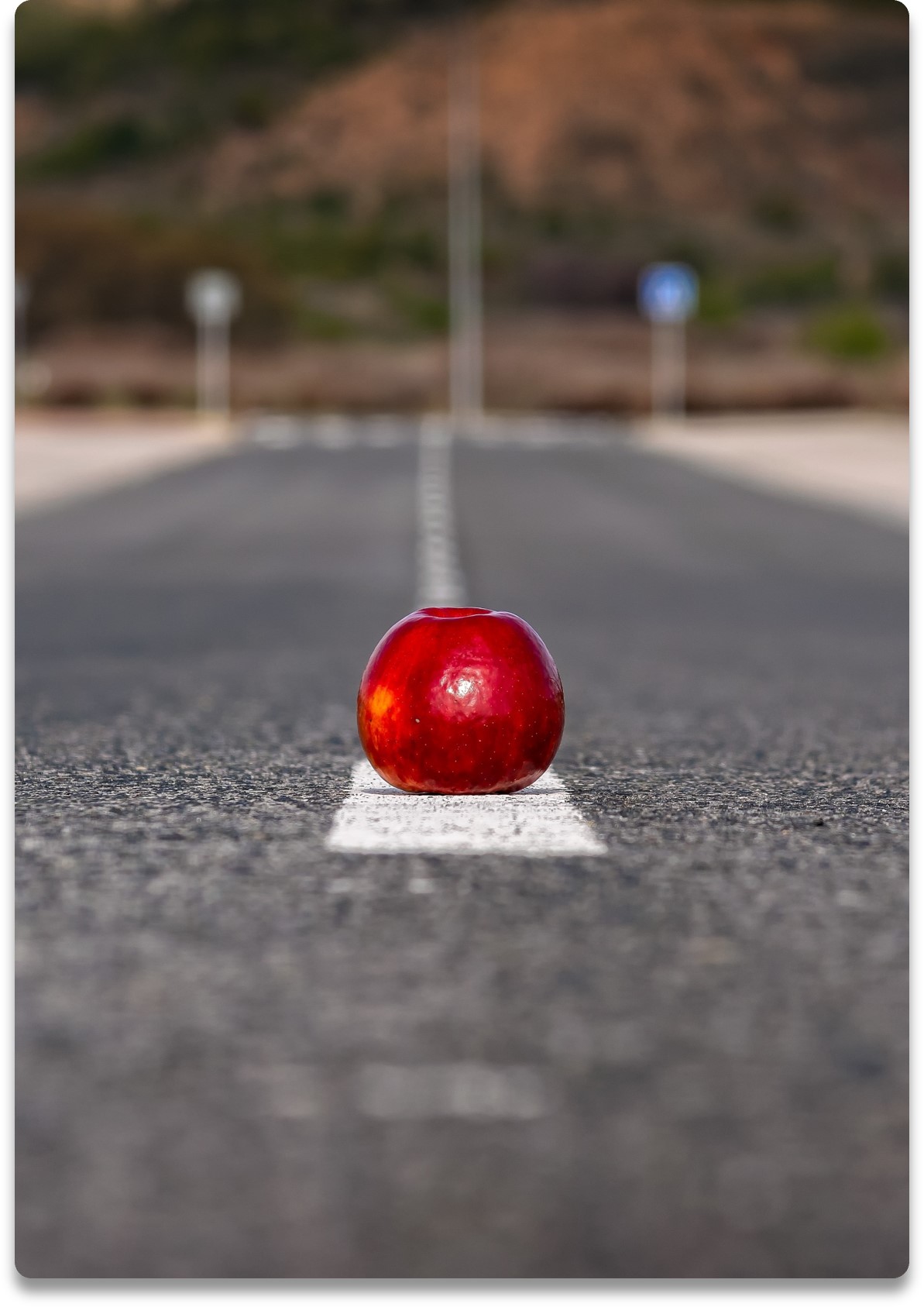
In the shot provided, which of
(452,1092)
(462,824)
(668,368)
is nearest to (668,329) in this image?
(668,368)

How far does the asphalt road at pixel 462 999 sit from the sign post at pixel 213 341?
179 feet

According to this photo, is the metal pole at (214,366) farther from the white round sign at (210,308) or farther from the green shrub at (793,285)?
the green shrub at (793,285)

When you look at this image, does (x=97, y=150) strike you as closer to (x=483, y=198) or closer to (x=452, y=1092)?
(x=483, y=198)

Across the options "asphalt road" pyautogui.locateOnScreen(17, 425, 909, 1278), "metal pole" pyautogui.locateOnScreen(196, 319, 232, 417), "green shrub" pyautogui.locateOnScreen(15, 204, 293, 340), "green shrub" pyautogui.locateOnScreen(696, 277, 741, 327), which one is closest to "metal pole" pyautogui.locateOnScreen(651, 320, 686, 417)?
"green shrub" pyautogui.locateOnScreen(696, 277, 741, 327)

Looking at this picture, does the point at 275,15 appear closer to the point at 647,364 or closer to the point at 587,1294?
the point at 647,364

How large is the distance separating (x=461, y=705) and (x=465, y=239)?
11064 centimetres

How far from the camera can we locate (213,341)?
313 feet

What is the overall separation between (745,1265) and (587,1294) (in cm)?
26

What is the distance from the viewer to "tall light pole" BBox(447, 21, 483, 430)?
62.5 meters

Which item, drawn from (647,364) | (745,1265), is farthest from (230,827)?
(647,364)

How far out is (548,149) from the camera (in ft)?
496

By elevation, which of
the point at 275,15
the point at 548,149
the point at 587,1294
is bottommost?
the point at 587,1294

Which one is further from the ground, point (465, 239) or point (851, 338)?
point (465, 239)

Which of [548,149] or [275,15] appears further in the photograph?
[275,15]
